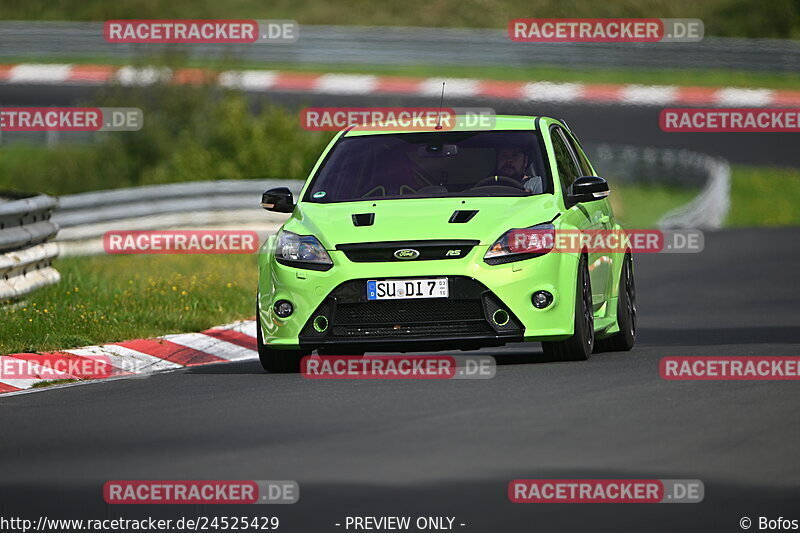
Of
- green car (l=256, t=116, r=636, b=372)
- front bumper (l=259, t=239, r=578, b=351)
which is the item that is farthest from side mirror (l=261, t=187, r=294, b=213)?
front bumper (l=259, t=239, r=578, b=351)

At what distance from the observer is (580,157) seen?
13945 mm

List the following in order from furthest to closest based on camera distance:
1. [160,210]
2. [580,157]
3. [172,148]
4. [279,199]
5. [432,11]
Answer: [432,11] → [172,148] → [160,210] → [580,157] → [279,199]

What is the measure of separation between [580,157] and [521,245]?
259 centimetres

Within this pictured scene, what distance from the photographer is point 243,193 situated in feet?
84.6

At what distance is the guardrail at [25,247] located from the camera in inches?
591

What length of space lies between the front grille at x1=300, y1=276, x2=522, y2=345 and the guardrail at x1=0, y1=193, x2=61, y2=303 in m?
4.36

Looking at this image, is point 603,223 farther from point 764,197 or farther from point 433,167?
A: point 764,197

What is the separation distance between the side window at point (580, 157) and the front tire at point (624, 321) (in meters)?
0.76

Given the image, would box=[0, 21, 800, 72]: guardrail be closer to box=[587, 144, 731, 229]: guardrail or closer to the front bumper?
box=[587, 144, 731, 229]: guardrail

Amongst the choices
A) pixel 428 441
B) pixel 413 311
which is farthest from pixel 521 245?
pixel 428 441

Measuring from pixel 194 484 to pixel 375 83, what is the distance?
34.7m

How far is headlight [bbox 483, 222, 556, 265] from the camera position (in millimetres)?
11422

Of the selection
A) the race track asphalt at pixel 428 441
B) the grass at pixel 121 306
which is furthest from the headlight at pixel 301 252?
the grass at pixel 121 306

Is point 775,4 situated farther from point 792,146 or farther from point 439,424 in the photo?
point 439,424
